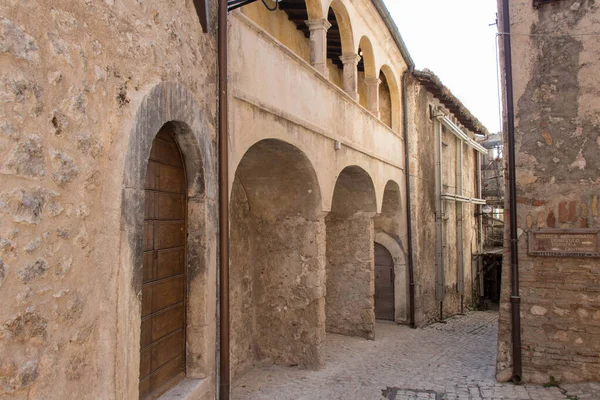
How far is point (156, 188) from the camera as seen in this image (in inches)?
→ 140

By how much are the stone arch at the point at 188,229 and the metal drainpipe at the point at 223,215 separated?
3.5 inches

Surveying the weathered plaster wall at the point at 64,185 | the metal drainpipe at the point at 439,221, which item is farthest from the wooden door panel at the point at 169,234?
the metal drainpipe at the point at 439,221

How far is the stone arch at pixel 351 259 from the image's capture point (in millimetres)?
9172

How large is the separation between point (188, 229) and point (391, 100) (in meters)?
8.29

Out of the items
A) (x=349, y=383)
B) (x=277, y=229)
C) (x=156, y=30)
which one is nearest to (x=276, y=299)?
(x=277, y=229)

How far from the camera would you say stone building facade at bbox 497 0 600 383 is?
5723 mm

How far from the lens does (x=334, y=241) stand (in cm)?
948

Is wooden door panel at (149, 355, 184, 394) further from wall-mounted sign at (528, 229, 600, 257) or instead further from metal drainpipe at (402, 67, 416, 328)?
metal drainpipe at (402, 67, 416, 328)

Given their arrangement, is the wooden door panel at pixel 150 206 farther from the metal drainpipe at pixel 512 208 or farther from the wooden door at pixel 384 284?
the wooden door at pixel 384 284

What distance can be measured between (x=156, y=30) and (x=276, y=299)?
452cm

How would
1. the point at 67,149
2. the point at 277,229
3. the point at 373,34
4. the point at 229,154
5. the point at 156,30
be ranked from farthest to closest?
the point at 373,34 → the point at 277,229 → the point at 229,154 → the point at 156,30 → the point at 67,149

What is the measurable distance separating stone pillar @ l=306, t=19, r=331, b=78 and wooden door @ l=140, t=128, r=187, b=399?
12.2 feet

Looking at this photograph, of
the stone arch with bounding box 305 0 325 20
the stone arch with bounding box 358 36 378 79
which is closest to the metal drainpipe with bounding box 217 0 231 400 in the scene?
the stone arch with bounding box 305 0 325 20

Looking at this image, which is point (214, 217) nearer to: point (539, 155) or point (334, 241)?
point (539, 155)
